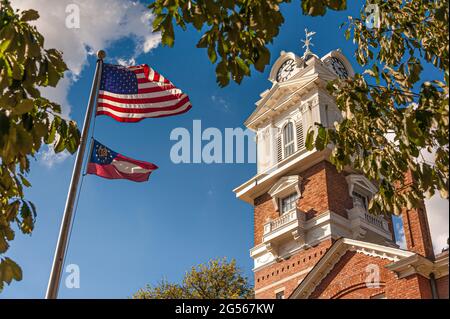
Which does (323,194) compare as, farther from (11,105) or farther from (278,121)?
(11,105)

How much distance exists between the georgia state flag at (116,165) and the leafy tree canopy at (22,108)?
4.01m

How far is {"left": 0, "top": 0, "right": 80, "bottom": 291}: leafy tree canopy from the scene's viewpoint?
6656 millimetres

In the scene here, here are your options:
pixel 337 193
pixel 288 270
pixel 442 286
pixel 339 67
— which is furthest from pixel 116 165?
pixel 339 67

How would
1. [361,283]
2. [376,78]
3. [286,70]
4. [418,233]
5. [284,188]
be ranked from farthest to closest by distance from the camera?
[286,70] < [284,188] < [361,283] < [418,233] < [376,78]

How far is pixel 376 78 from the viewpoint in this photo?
33.7 feet

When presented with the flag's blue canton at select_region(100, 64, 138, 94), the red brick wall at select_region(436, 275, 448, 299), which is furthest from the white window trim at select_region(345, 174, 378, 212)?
the flag's blue canton at select_region(100, 64, 138, 94)

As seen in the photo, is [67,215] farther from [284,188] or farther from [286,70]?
[286,70]

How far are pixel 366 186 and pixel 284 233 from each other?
6.07 meters

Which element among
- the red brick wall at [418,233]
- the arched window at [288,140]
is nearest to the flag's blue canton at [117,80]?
the red brick wall at [418,233]

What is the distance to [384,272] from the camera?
21.8 meters

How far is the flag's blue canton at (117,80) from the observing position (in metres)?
14.0

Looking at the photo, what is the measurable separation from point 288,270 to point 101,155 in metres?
20.1
